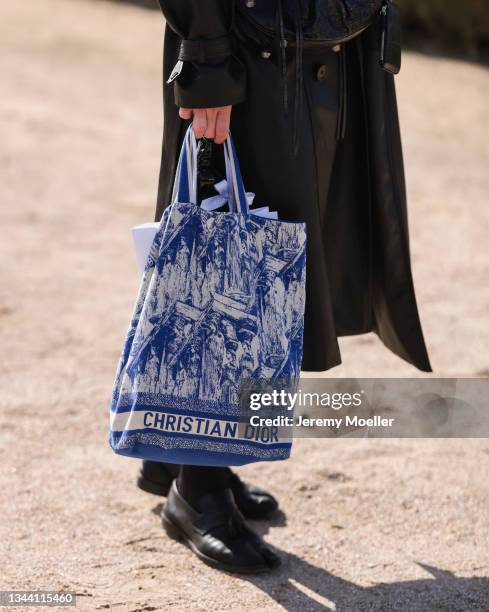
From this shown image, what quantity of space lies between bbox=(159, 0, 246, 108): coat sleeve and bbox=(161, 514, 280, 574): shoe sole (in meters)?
1.09

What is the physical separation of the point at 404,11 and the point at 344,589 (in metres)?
8.39

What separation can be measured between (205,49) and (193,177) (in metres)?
0.27

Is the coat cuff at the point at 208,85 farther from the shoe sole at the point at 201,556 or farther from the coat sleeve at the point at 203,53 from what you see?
the shoe sole at the point at 201,556

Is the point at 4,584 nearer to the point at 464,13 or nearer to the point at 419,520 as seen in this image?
the point at 419,520

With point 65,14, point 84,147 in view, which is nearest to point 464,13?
point 65,14

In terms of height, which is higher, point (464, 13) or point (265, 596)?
point (464, 13)

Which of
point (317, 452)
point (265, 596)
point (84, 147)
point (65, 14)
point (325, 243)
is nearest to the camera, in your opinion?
point (265, 596)

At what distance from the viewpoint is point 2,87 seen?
7676mm

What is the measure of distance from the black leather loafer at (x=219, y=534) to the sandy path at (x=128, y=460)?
0.04 m

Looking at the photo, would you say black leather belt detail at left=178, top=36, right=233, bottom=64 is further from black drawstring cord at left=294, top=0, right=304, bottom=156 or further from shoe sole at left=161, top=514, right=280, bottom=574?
shoe sole at left=161, top=514, right=280, bottom=574

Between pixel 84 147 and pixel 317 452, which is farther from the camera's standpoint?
pixel 84 147

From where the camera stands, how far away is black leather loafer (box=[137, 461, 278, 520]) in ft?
9.39

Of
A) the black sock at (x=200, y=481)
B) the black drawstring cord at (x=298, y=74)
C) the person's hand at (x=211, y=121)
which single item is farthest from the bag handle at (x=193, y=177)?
the black sock at (x=200, y=481)

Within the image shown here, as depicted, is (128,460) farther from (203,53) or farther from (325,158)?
(203,53)
